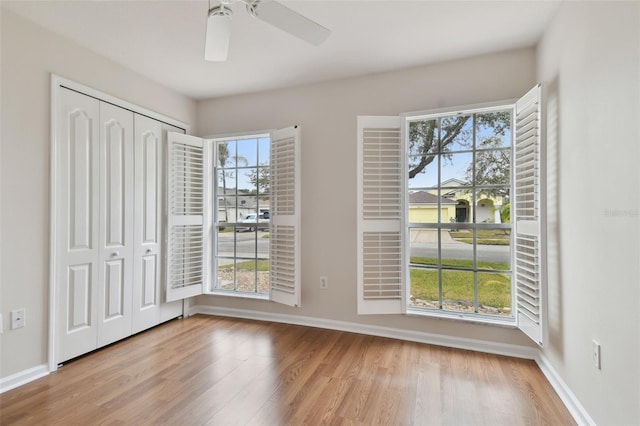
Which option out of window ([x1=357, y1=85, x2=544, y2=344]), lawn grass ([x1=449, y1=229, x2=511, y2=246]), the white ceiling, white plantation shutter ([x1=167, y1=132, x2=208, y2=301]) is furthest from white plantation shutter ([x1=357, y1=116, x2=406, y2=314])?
white plantation shutter ([x1=167, y1=132, x2=208, y2=301])

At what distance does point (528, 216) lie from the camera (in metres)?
2.39

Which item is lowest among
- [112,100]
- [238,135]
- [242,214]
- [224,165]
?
[242,214]

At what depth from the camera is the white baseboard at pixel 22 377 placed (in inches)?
84.2

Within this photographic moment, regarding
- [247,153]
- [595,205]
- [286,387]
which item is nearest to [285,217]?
[247,153]

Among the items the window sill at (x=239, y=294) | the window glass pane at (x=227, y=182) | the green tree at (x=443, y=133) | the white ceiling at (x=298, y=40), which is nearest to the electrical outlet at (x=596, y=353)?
the green tree at (x=443, y=133)

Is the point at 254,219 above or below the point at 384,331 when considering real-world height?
above

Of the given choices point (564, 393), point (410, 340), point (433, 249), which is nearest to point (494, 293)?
point (433, 249)

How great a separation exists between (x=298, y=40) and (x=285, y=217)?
1652 mm

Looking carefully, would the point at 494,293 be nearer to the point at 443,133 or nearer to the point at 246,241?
the point at 443,133

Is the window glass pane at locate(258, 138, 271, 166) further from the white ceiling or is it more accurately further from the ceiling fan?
the ceiling fan

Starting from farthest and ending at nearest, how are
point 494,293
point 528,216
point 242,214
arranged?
point 242,214 < point 494,293 < point 528,216


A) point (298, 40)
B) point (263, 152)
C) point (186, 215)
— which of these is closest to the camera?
point (298, 40)

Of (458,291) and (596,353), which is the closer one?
(596,353)

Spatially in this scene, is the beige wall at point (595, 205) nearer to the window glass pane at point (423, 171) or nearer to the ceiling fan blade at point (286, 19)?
the window glass pane at point (423, 171)
